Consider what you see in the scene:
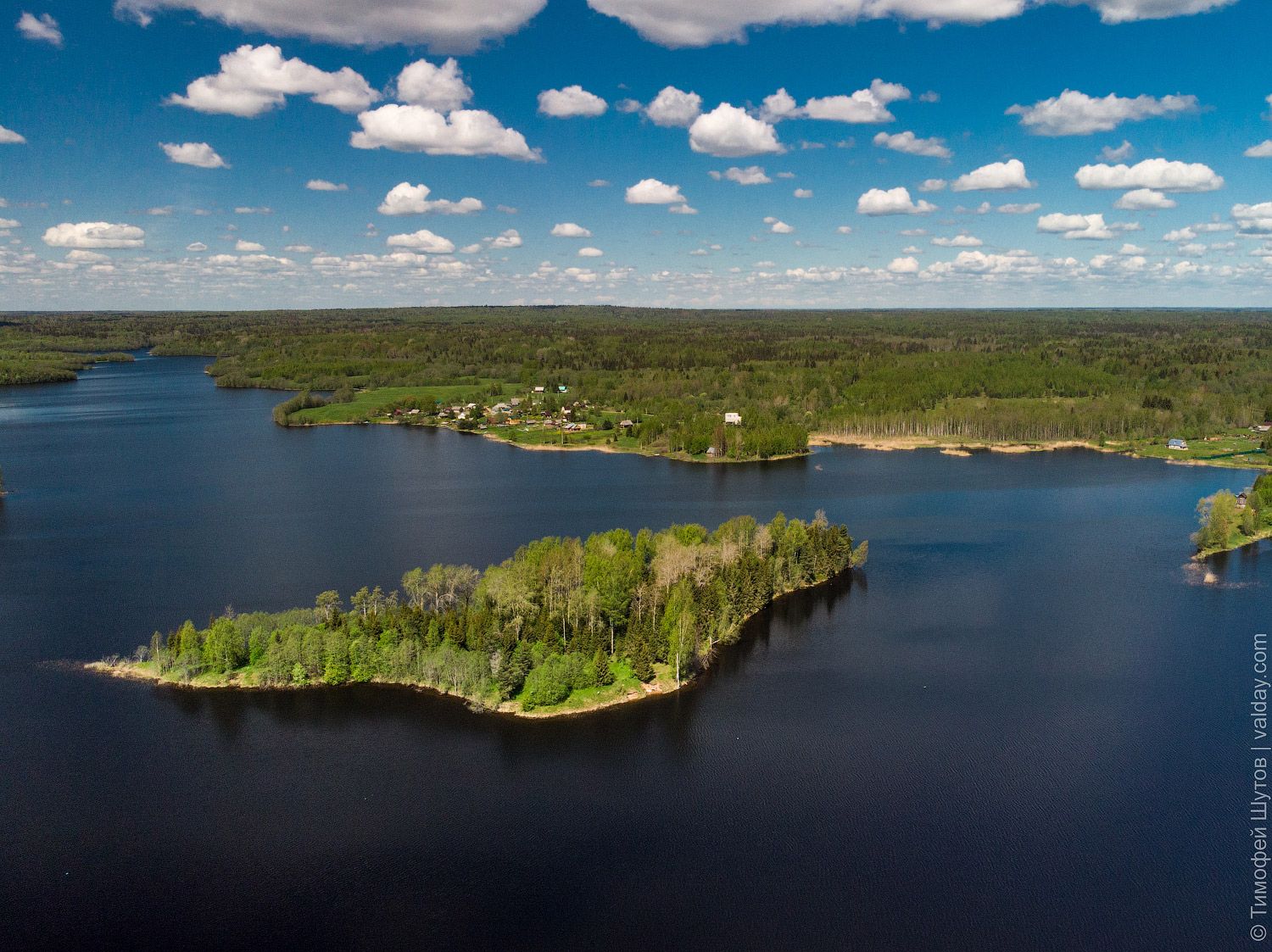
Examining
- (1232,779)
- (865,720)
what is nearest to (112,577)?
(865,720)

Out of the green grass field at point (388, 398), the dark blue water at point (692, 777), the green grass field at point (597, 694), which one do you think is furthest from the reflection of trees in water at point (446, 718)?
the green grass field at point (388, 398)

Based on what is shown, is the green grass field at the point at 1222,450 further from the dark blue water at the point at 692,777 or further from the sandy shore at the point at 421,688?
the sandy shore at the point at 421,688

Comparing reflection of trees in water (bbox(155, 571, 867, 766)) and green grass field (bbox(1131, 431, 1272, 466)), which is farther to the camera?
green grass field (bbox(1131, 431, 1272, 466))

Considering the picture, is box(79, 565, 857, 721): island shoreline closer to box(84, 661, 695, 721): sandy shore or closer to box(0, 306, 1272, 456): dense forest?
box(84, 661, 695, 721): sandy shore

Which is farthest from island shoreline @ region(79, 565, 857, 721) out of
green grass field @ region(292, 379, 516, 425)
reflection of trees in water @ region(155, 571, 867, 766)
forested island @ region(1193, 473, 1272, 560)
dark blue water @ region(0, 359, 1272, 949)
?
green grass field @ region(292, 379, 516, 425)

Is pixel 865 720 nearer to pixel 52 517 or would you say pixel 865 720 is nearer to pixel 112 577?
pixel 112 577

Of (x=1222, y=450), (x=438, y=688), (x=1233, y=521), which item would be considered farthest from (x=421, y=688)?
(x=1222, y=450)
